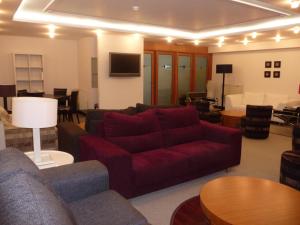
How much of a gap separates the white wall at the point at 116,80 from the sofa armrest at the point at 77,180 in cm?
480

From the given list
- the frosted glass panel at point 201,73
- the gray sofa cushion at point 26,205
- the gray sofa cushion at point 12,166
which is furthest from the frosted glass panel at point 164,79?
the gray sofa cushion at point 26,205

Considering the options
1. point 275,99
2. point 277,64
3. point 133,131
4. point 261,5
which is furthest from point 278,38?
point 133,131

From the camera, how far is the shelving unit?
7520mm

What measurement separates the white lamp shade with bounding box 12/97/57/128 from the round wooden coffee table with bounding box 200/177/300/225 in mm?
1430

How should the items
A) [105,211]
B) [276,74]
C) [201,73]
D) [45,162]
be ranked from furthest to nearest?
[201,73], [276,74], [45,162], [105,211]

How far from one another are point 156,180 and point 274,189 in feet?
3.88

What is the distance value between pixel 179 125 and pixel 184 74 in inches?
243

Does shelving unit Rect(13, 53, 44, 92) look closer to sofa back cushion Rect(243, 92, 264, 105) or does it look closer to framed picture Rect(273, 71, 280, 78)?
sofa back cushion Rect(243, 92, 264, 105)

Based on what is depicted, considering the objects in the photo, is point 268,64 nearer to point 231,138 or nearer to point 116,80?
point 116,80

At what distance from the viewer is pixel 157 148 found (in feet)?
11.1

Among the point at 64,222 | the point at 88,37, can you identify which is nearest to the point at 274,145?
the point at 64,222

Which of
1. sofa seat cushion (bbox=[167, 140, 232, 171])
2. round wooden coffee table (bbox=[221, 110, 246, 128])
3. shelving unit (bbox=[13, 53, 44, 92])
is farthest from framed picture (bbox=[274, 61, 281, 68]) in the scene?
shelving unit (bbox=[13, 53, 44, 92])

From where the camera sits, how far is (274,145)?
5000 millimetres

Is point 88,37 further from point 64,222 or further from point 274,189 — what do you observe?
point 64,222
